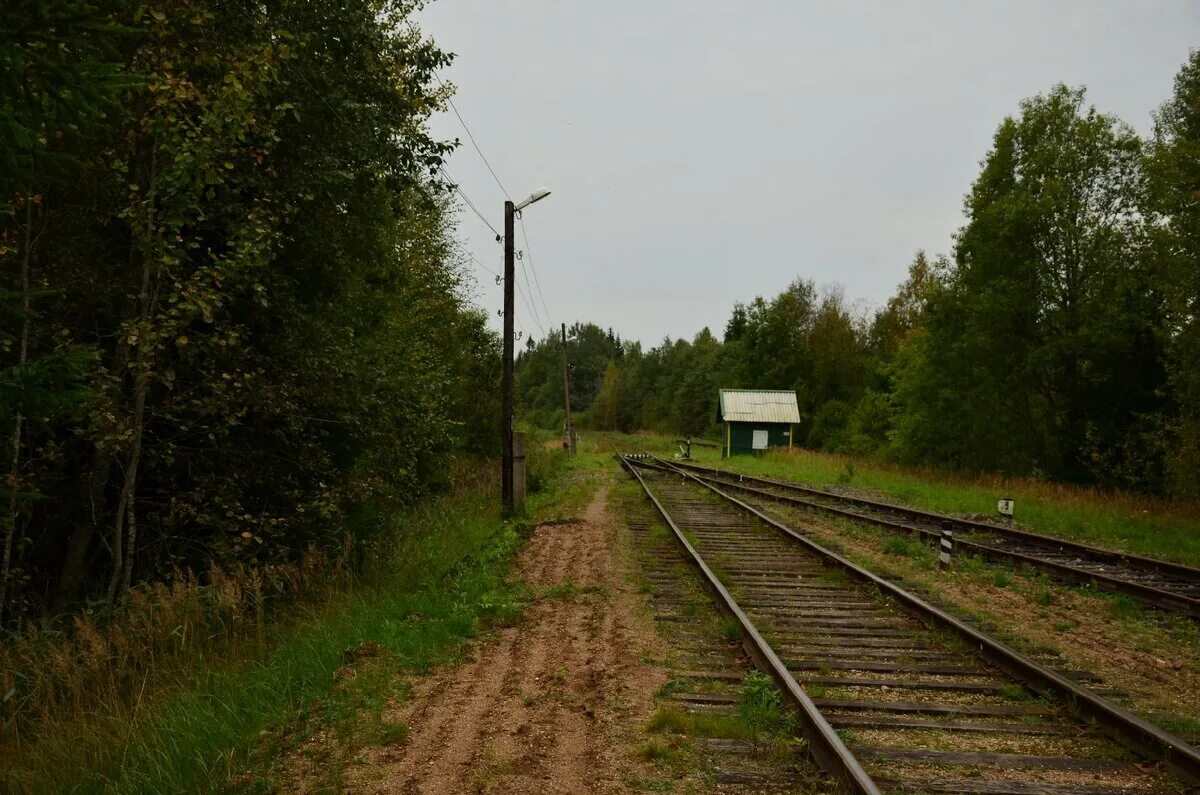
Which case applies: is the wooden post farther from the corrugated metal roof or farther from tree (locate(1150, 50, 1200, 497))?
the corrugated metal roof

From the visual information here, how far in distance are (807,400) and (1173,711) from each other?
6693 centimetres

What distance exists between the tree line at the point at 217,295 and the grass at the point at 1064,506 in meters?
12.4

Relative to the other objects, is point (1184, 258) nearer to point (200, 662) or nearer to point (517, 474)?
point (517, 474)

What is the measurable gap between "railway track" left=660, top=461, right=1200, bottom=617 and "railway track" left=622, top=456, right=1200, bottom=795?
3111 millimetres

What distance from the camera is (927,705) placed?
550cm

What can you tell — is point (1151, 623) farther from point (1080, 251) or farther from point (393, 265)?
point (1080, 251)

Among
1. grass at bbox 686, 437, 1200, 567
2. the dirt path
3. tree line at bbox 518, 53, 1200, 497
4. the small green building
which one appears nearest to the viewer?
the dirt path

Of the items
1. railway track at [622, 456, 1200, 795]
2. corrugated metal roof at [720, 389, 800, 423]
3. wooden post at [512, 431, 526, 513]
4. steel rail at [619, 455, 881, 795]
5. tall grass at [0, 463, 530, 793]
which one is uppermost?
corrugated metal roof at [720, 389, 800, 423]

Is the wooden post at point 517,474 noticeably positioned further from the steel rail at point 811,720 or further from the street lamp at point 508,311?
the steel rail at point 811,720

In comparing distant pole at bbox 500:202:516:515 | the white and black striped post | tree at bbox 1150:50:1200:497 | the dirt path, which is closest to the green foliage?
the dirt path

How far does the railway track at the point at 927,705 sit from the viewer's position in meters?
4.43

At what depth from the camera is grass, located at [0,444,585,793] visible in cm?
478

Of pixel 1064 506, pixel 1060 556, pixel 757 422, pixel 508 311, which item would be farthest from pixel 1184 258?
pixel 757 422

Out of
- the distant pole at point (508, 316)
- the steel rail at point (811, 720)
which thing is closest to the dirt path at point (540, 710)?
the steel rail at point (811, 720)
